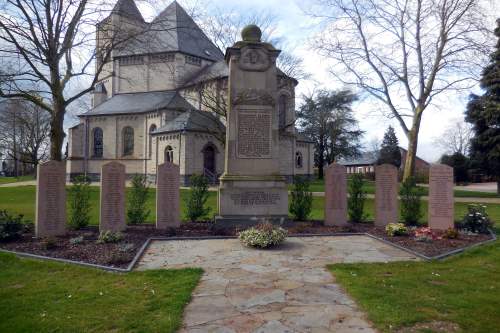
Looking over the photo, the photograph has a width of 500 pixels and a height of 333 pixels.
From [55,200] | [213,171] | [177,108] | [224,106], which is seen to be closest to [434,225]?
[55,200]

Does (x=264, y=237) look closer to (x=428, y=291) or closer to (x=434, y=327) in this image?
(x=428, y=291)

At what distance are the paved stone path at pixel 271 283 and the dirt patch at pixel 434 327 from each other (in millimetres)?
407

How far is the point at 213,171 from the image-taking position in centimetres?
3216

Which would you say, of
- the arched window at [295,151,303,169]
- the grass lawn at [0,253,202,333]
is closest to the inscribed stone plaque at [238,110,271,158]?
the grass lawn at [0,253,202,333]

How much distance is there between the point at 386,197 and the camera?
10.4 metres

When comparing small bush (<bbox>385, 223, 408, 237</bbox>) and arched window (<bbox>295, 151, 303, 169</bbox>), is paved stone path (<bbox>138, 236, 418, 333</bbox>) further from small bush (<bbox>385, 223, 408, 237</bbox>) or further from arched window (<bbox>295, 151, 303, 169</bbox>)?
arched window (<bbox>295, 151, 303, 169</bbox>)

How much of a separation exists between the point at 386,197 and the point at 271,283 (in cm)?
641

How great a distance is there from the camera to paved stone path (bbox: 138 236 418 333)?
3.90 metres

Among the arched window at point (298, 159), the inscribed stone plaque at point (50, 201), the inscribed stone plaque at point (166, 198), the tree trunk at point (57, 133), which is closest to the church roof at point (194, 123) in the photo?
the arched window at point (298, 159)

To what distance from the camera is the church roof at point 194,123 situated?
2971 centimetres

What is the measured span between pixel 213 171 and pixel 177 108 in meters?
6.89

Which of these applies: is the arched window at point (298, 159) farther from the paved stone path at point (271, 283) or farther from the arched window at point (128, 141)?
the paved stone path at point (271, 283)

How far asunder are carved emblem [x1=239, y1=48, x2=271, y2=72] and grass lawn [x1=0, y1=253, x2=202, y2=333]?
6172 millimetres

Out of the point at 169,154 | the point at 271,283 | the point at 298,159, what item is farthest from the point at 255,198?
the point at 298,159
